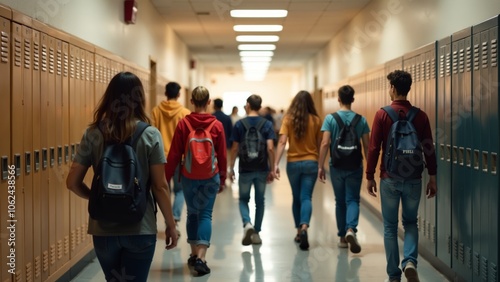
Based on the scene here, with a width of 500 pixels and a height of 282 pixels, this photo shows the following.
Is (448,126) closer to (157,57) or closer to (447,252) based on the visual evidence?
(447,252)

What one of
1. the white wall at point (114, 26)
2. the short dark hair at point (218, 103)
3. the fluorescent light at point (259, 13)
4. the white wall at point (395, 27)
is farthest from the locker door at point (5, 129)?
the fluorescent light at point (259, 13)

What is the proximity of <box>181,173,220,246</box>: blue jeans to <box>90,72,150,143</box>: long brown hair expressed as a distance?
2.13 meters

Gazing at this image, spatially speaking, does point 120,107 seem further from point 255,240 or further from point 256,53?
point 256,53

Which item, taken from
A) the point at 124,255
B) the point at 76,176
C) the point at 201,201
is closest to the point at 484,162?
the point at 201,201

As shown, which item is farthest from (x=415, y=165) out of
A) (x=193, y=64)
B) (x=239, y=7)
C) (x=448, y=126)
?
(x=193, y=64)

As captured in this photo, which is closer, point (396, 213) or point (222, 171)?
point (396, 213)

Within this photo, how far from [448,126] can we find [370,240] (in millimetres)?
2087

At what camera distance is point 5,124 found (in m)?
3.49

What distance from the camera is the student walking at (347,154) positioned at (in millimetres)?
5730

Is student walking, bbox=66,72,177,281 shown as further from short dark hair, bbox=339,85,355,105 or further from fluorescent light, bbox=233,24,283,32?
fluorescent light, bbox=233,24,283,32

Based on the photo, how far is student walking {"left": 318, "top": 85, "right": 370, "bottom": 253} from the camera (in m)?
5.73

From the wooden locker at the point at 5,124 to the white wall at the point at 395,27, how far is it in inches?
126

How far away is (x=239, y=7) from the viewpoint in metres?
9.88

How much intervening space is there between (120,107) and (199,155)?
2083 millimetres
